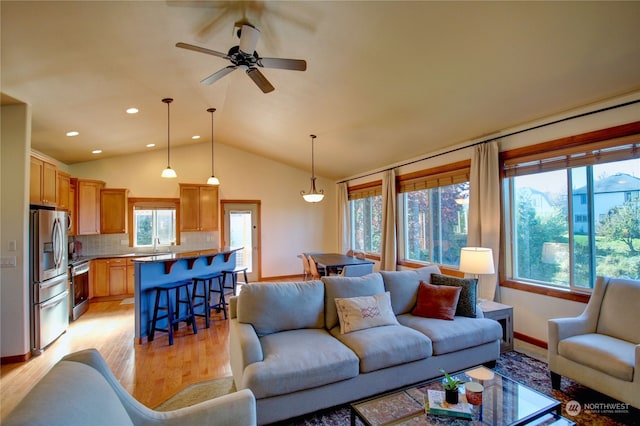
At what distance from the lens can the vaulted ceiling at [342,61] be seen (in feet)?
7.77

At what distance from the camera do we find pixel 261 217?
7836mm

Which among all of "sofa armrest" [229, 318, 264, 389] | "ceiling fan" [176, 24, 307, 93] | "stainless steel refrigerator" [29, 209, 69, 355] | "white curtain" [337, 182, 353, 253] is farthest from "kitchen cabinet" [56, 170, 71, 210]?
"white curtain" [337, 182, 353, 253]

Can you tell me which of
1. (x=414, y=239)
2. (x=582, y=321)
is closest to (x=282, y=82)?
(x=414, y=239)

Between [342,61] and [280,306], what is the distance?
260cm

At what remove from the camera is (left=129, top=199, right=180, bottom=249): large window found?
6734 millimetres

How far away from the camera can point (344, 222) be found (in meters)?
8.04

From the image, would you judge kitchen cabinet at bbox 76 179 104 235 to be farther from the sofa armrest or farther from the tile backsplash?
the sofa armrest

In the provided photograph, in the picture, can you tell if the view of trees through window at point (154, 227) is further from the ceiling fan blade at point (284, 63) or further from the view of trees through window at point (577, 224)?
the view of trees through window at point (577, 224)

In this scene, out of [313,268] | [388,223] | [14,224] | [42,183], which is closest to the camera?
[14,224]

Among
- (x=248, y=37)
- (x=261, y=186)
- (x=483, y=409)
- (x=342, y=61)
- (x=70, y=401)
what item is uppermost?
(x=342, y=61)

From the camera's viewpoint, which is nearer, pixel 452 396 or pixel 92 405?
pixel 92 405

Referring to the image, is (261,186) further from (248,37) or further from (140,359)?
(248,37)

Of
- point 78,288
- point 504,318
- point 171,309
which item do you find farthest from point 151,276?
point 504,318

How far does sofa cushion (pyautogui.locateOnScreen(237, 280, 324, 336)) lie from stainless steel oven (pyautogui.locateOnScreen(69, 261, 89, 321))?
12.4ft
